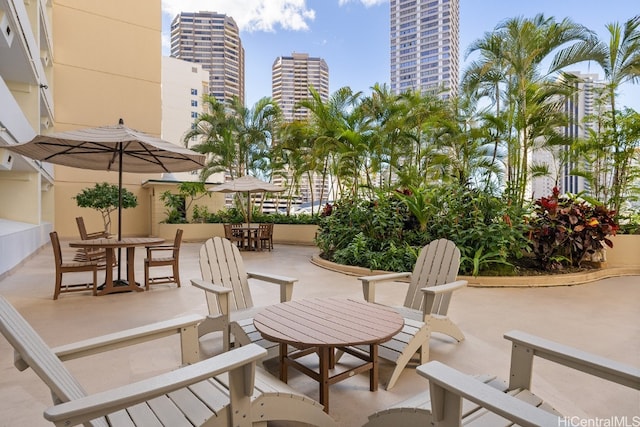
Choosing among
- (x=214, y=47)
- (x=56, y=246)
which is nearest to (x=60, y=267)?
(x=56, y=246)

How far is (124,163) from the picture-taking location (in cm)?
657

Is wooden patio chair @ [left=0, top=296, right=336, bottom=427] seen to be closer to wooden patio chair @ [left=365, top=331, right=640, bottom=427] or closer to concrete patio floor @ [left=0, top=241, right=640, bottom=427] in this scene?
wooden patio chair @ [left=365, top=331, right=640, bottom=427]

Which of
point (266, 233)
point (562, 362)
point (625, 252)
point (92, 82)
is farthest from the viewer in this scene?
point (92, 82)

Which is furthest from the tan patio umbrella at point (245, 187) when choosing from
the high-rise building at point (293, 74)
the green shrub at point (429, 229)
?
the high-rise building at point (293, 74)

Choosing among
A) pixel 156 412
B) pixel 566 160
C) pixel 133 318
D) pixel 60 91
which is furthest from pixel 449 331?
pixel 60 91

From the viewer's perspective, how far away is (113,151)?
5766mm

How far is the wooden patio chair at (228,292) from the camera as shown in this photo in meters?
2.79

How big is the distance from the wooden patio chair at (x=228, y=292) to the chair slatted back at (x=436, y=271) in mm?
1157

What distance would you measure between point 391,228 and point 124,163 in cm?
491

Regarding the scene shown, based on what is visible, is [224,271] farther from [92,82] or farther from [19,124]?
[92,82]

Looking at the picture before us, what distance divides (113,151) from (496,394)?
6042mm

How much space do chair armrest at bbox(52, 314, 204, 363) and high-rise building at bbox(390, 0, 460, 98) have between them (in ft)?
88.6

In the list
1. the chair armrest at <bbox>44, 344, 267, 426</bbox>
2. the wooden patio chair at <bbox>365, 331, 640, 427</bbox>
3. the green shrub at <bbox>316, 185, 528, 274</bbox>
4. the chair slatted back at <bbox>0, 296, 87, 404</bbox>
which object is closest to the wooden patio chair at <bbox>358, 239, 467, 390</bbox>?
the wooden patio chair at <bbox>365, 331, 640, 427</bbox>

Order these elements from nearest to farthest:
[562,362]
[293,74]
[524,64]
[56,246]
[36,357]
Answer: [36,357]
[562,362]
[56,246]
[524,64]
[293,74]
